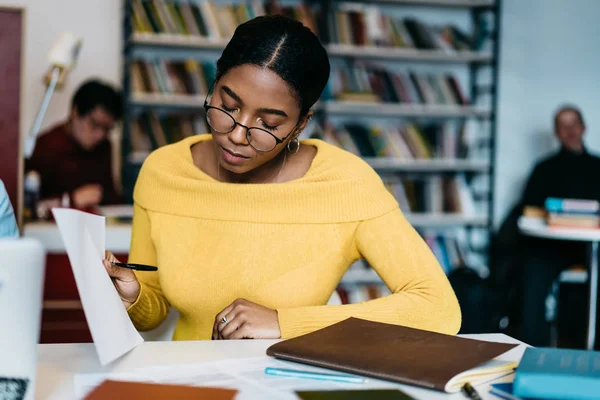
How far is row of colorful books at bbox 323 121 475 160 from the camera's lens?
14.0 feet

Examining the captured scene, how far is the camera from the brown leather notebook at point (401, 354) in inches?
33.4

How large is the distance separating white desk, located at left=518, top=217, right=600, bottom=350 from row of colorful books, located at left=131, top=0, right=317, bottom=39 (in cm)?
184

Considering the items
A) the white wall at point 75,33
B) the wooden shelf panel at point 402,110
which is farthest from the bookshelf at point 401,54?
the white wall at point 75,33

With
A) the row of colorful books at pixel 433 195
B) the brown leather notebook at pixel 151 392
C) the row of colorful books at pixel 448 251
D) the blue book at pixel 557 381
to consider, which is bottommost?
the row of colorful books at pixel 448 251

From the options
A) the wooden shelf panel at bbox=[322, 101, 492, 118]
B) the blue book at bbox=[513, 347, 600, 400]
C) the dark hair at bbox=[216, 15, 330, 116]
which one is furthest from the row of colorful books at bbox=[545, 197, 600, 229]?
the blue book at bbox=[513, 347, 600, 400]

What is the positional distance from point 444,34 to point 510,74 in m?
0.65

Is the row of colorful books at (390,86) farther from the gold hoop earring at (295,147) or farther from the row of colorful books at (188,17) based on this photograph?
the gold hoop earring at (295,147)

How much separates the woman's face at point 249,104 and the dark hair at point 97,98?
2.35m

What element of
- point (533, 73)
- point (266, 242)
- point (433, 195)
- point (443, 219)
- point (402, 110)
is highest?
point (533, 73)

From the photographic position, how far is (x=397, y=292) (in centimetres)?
128

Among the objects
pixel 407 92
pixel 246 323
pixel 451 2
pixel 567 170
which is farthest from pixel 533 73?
pixel 246 323

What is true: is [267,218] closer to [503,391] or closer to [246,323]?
[246,323]

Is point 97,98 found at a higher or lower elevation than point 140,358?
higher

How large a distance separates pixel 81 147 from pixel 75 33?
2.65 feet
